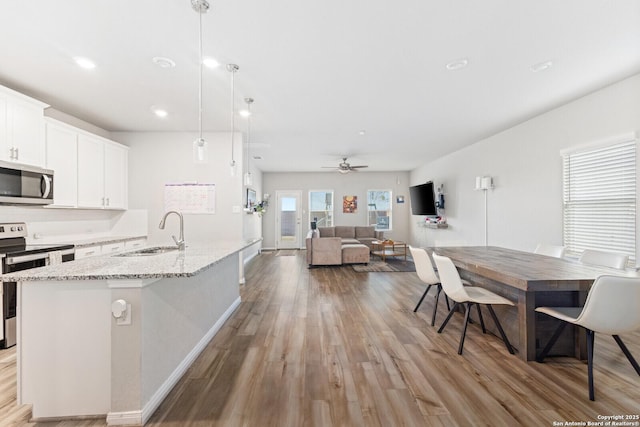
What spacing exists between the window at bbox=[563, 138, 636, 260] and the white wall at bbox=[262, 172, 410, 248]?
584cm

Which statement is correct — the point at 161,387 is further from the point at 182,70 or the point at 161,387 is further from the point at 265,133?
the point at 265,133

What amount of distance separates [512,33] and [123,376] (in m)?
3.53

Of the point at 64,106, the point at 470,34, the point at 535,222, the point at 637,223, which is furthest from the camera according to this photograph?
the point at 535,222

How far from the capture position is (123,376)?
1.59 m

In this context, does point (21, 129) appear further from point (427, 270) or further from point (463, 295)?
point (463, 295)

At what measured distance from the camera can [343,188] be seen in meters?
9.53

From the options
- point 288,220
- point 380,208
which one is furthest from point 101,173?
point 380,208

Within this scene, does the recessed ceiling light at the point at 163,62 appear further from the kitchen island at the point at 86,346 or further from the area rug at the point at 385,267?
the area rug at the point at 385,267

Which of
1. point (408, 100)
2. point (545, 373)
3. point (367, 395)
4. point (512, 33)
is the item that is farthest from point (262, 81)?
point (545, 373)

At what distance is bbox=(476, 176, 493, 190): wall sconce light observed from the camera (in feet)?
16.9

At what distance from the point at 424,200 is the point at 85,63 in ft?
23.0

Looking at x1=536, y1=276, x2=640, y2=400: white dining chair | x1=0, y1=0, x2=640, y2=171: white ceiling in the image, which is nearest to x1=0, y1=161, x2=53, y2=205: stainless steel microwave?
x1=0, y1=0, x2=640, y2=171: white ceiling

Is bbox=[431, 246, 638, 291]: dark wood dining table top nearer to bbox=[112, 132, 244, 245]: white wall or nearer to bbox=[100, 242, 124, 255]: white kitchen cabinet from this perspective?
bbox=[112, 132, 244, 245]: white wall

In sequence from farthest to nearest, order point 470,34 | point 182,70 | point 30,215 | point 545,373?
point 30,215
point 182,70
point 470,34
point 545,373
